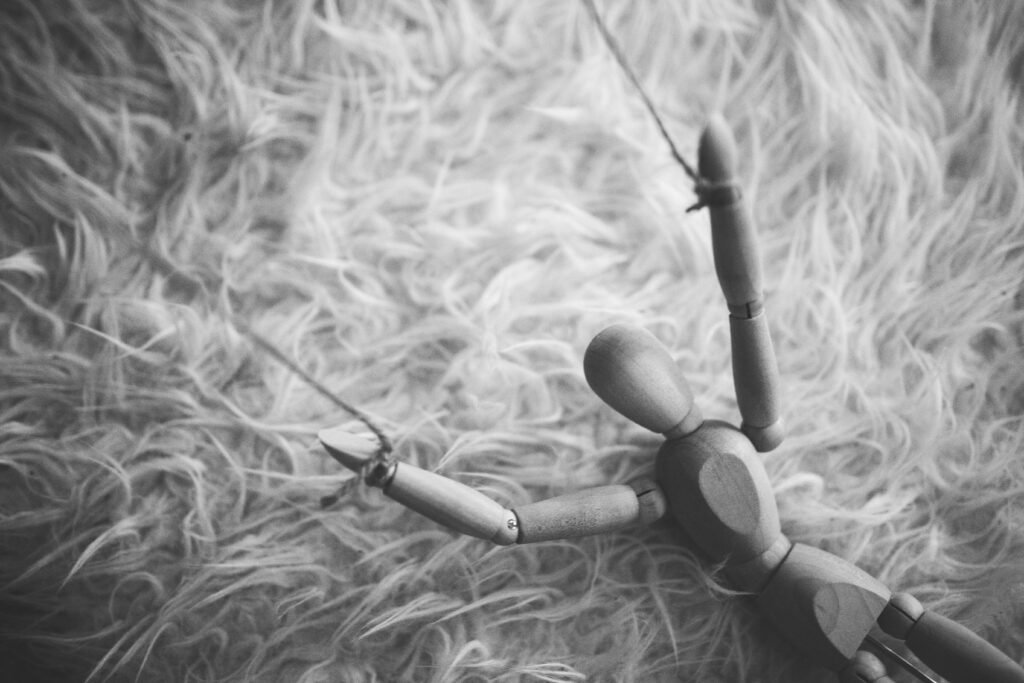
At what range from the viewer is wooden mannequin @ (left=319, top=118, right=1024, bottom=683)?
485 mm

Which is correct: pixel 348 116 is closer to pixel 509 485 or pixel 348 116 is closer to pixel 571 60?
pixel 571 60

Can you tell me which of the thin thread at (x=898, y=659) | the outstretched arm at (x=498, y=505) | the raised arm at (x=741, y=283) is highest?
the raised arm at (x=741, y=283)

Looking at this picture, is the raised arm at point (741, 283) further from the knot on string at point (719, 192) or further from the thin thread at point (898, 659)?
the thin thread at point (898, 659)

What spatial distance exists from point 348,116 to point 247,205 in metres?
0.10

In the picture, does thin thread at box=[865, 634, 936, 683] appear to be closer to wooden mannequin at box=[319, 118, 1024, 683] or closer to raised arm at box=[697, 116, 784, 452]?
wooden mannequin at box=[319, 118, 1024, 683]

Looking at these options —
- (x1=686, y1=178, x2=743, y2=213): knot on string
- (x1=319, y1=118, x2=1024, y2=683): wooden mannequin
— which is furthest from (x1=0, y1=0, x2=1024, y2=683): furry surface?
(x1=686, y1=178, x2=743, y2=213): knot on string

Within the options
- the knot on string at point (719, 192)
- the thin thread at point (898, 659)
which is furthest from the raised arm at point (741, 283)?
the thin thread at point (898, 659)

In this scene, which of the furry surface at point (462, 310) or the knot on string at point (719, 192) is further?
the furry surface at point (462, 310)

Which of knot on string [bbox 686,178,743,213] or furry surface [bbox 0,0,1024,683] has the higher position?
knot on string [bbox 686,178,743,213]

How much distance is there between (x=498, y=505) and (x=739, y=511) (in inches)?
6.0

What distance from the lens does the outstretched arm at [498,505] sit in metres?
0.45

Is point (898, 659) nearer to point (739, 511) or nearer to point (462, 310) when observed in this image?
point (739, 511)

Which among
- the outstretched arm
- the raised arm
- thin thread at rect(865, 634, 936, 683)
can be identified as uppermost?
the raised arm

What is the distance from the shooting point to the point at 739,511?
19.8 inches
